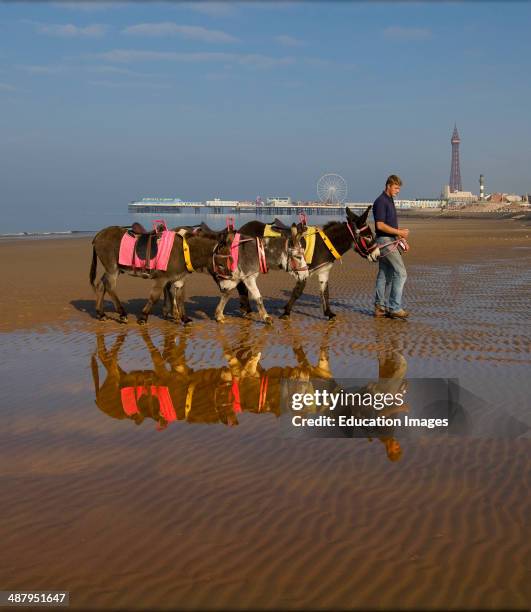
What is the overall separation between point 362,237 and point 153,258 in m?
4.12

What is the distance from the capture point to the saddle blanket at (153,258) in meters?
12.6

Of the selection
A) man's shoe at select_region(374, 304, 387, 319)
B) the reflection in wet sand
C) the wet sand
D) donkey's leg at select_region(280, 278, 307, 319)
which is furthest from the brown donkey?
man's shoe at select_region(374, 304, 387, 319)

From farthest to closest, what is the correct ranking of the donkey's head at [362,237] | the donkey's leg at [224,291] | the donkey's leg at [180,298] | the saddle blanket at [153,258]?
the donkey's head at [362,237], the donkey's leg at [180,298], the donkey's leg at [224,291], the saddle blanket at [153,258]

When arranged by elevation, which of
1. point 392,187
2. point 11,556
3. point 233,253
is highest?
point 392,187

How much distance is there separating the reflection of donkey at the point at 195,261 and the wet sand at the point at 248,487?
166cm

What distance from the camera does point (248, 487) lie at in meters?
5.57

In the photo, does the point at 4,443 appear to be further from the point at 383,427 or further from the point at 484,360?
the point at 484,360

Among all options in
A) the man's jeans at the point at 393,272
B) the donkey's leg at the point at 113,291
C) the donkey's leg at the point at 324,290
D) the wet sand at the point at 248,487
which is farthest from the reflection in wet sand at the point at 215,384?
the man's jeans at the point at 393,272

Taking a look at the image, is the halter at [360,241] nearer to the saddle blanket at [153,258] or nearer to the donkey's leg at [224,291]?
the donkey's leg at [224,291]

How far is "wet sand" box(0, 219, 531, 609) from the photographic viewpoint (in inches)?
164

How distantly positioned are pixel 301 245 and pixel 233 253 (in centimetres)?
138

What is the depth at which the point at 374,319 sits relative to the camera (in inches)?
542

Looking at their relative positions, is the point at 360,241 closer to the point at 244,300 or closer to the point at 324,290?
the point at 324,290

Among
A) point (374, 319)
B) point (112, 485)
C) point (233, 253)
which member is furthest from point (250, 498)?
point (374, 319)
